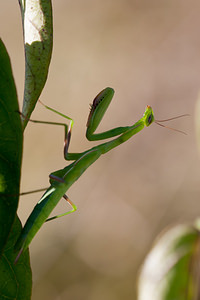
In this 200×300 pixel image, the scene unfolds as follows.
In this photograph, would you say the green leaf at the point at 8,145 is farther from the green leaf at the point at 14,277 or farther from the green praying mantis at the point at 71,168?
the green praying mantis at the point at 71,168

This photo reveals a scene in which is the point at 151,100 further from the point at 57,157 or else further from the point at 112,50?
the point at 57,157

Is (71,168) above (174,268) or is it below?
above

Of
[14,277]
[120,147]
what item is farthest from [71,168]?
[120,147]

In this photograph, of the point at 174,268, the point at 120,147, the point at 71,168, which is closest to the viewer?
the point at 71,168

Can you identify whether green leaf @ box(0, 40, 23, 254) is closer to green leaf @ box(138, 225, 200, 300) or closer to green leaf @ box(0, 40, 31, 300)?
green leaf @ box(0, 40, 31, 300)

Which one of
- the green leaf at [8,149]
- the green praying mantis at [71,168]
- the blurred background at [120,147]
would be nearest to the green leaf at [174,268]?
the green praying mantis at [71,168]

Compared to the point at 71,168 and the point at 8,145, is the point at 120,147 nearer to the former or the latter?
the point at 71,168

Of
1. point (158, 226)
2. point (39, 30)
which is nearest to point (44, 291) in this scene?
point (158, 226)
